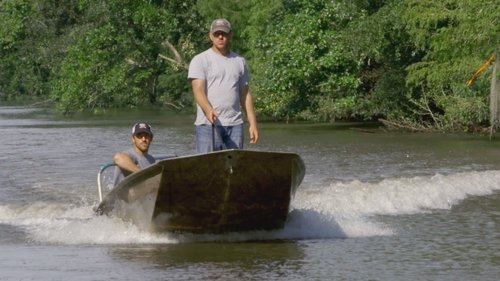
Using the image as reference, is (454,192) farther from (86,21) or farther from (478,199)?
(86,21)

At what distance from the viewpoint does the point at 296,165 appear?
1114cm

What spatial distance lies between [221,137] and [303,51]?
944 inches

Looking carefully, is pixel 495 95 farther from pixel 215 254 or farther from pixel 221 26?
pixel 215 254

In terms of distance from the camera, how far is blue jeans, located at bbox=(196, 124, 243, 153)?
11.3m

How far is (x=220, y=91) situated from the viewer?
11.2m

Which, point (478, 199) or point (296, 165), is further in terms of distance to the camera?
point (478, 199)

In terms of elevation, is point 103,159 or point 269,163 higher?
point 269,163

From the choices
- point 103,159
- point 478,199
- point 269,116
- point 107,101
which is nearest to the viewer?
point 478,199

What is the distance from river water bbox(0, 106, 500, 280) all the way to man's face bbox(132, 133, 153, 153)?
0.75 meters

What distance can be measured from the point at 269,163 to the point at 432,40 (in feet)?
63.8

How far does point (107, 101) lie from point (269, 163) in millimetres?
34186

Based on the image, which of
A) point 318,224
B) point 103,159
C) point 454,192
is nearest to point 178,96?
point 103,159

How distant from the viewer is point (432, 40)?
2969cm

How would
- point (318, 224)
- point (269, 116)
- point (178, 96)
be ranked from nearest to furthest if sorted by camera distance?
point (318, 224), point (269, 116), point (178, 96)
